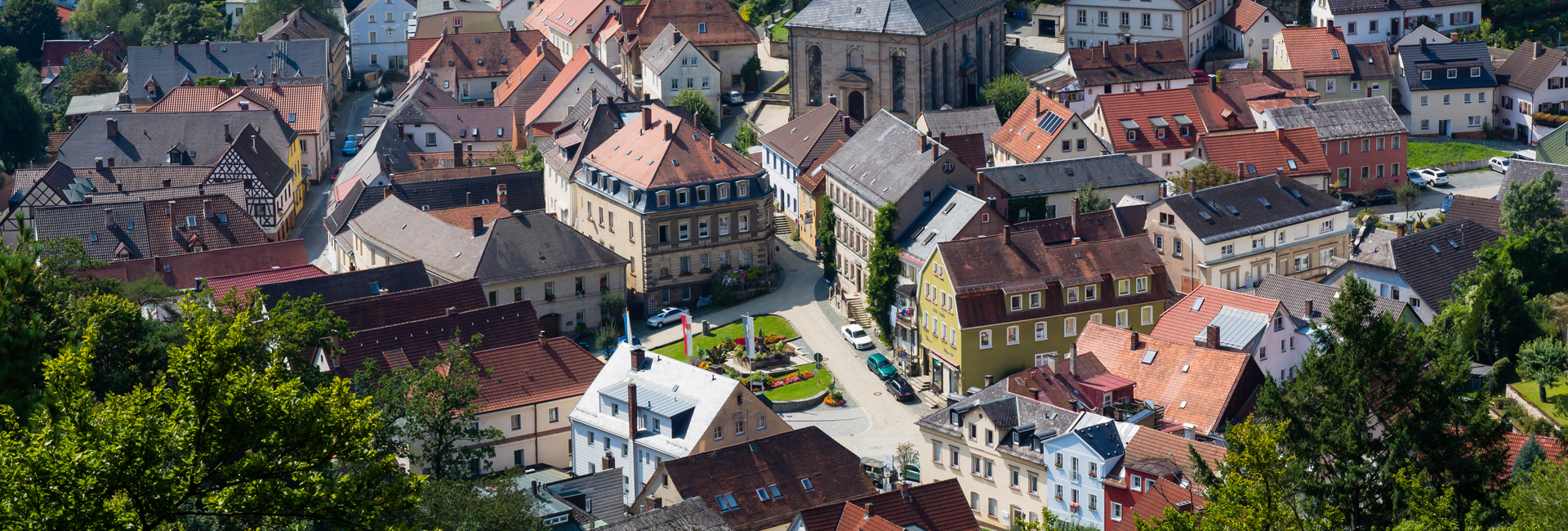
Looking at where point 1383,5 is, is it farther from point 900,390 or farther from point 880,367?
point 900,390

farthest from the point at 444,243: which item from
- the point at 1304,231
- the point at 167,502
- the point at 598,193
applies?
the point at 167,502

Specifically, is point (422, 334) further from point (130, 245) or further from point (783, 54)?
point (783, 54)

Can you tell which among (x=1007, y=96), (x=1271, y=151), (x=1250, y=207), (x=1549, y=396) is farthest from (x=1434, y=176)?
(x=1549, y=396)

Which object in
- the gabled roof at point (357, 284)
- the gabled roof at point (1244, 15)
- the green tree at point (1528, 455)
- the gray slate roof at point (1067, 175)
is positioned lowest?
the green tree at point (1528, 455)

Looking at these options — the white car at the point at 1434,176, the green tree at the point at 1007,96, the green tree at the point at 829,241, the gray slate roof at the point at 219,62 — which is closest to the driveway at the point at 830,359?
the green tree at the point at 829,241

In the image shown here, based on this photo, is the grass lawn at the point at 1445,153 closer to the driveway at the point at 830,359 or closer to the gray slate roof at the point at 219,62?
the driveway at the point at 830,359
